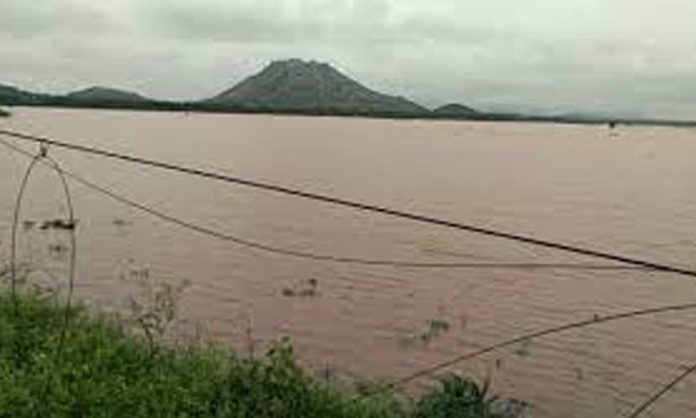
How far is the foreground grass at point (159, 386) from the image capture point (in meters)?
11.9

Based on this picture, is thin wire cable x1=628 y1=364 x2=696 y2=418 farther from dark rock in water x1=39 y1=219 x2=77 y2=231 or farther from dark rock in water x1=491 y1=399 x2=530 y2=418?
dark rock in water x1=39 y1=219 x2=77 y2=231

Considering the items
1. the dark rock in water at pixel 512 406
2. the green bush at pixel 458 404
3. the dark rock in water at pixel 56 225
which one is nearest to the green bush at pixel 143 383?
the green bush at pixel 458 404

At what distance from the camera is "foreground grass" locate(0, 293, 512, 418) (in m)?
11.9

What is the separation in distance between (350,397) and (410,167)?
65.8m

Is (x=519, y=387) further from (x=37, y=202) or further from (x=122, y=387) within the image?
(x=37, y=202)

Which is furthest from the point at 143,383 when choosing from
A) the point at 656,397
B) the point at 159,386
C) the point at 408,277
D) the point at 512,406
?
the point at 408,277

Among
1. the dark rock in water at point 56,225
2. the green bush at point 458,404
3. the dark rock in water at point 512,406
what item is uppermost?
the green bush at point 458,404

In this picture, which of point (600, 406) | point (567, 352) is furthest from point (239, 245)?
point (600, 406)

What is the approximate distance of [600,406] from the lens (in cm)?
1753

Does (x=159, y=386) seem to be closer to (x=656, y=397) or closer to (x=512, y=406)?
(x=656, y=397)

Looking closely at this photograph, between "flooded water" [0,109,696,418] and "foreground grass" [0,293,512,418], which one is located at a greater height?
"foreground grass" [0,293,512,418]

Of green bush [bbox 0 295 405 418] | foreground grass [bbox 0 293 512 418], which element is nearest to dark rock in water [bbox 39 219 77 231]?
green bush [bbox 0 295 405 418]

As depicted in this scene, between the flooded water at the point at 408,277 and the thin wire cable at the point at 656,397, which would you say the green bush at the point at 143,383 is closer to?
the thin wire cable at the point at 656,397

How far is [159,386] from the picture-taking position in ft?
41.5
